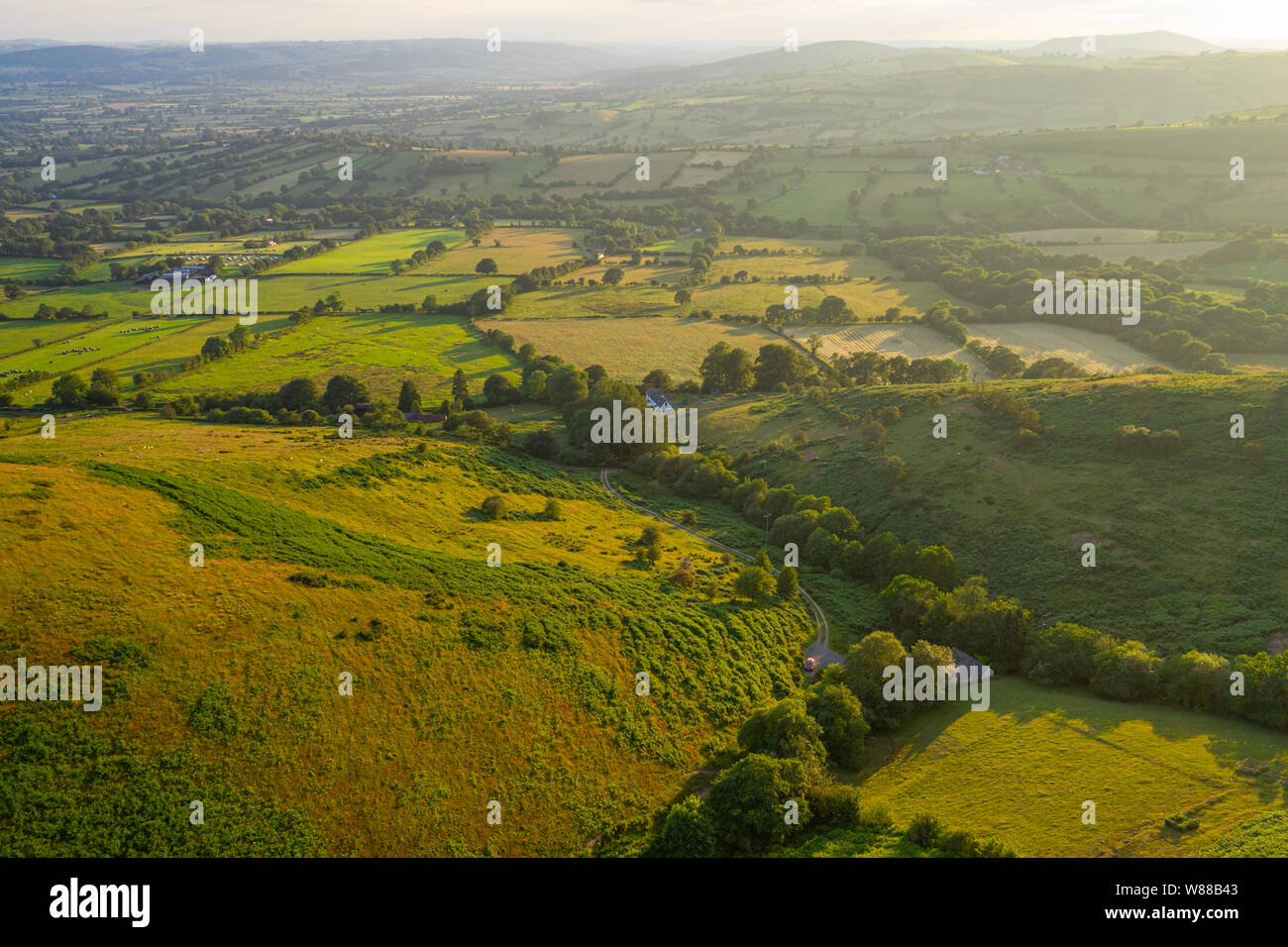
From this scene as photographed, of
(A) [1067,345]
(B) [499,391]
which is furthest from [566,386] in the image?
(A) [1067,345]

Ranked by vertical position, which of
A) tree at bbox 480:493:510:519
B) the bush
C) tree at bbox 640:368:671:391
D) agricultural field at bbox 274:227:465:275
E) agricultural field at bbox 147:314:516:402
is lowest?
the bush

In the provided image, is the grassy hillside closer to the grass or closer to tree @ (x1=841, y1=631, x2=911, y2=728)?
tree @ (x1=841, y1=631, x2=911, y2=728)

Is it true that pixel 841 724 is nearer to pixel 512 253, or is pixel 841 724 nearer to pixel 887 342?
pixel 887 342

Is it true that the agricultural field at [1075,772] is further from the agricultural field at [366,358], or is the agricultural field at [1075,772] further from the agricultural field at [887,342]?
the agricultural field at [366,358]

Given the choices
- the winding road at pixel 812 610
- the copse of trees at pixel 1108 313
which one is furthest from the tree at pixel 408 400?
the copse of trees at pixel 1108 313

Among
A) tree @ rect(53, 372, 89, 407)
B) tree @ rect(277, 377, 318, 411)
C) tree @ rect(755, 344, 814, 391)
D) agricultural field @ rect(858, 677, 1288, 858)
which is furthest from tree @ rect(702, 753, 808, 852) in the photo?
tree @ rect(53, 372, 89, 407)

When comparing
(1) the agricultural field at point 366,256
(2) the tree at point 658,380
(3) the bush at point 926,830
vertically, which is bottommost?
(3) the bush at point 926,830

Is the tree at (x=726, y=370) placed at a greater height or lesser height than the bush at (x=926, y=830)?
greater
